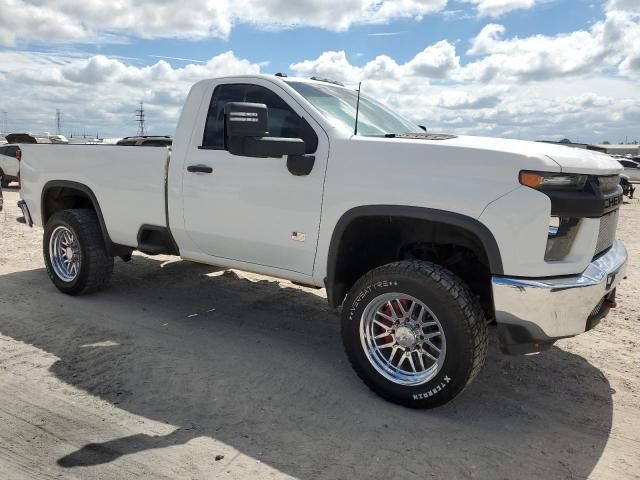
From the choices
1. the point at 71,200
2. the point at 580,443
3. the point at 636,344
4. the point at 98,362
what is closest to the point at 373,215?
the point at 580,443

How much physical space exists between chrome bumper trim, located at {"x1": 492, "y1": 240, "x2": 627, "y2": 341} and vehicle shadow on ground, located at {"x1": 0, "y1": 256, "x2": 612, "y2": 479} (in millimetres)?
695

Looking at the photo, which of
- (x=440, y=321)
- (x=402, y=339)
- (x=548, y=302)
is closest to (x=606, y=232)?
(x=548, y=302)

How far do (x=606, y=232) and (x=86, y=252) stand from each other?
184 inches

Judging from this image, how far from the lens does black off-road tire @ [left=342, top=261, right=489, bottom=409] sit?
3.36 m

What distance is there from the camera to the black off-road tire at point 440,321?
3.36 meters

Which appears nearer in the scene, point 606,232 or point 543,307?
point 543,307

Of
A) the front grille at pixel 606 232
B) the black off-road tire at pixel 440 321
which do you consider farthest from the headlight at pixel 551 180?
the black off-road tire at pixel 440 321

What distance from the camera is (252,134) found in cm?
360

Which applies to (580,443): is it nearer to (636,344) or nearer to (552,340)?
(552,340)

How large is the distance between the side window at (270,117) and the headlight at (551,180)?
1.48 meters

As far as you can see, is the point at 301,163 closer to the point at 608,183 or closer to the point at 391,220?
the point at 391,220

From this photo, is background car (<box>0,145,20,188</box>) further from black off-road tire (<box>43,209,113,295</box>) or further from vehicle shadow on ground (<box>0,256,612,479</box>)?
vehicle shadow on ground (<box>0,256,612,479</box>)

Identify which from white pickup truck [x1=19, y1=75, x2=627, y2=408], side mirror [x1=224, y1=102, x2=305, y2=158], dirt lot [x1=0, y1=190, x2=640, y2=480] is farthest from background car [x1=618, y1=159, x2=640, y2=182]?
side mirror [x1=224, y1=102, x2=305, y2=158]

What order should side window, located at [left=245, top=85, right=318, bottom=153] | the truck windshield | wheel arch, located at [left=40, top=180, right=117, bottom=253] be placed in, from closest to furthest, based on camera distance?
side window, located at [left=245, top=85, right=318, bottom=153] → the truck windshield → wheel arch, located at [left=40, top=180, right=117, bottom=253]
